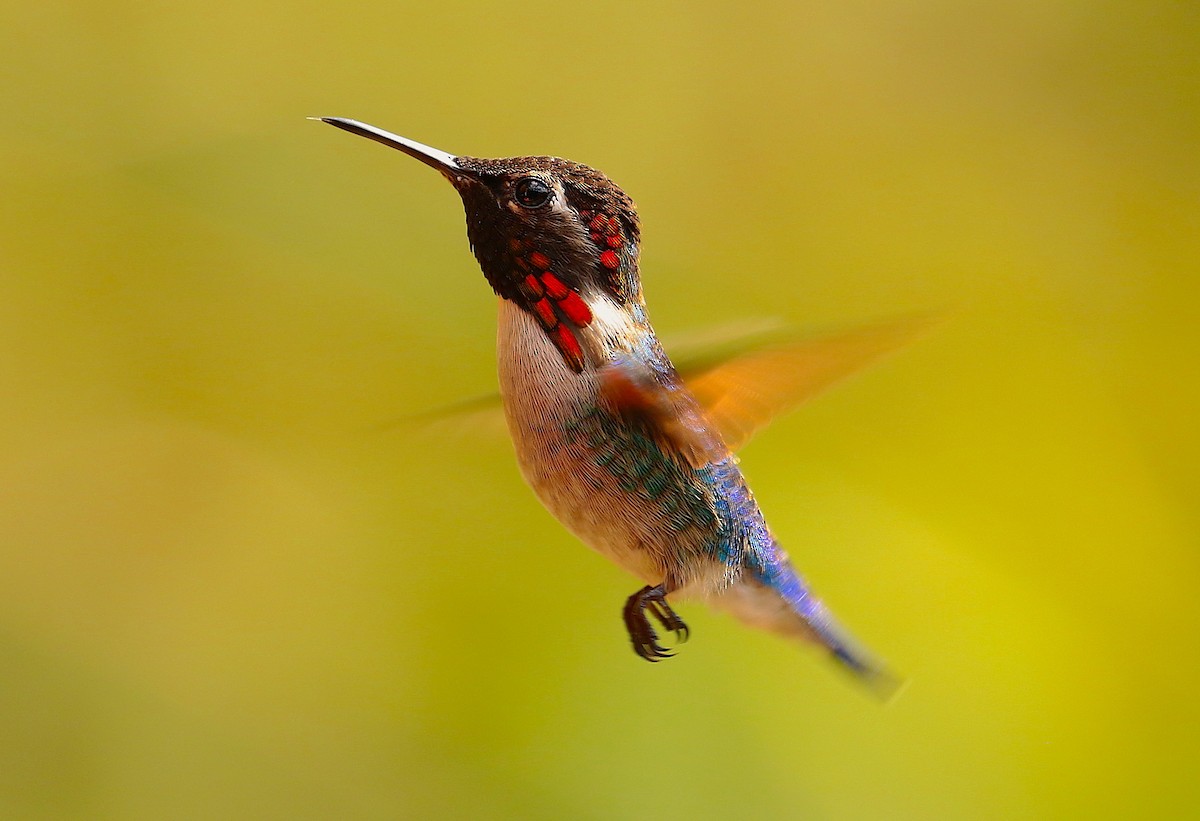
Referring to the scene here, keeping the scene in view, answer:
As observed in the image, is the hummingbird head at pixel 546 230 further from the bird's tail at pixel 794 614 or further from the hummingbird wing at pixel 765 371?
the bird's tail at pixel 794 614

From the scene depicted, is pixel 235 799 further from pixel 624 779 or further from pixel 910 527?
pixel 910 527

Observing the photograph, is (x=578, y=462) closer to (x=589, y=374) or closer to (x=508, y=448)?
(x=589, y=374)

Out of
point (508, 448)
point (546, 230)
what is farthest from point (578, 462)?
point (508, 448)

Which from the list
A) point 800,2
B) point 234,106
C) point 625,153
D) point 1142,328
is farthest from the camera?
point 1142,328

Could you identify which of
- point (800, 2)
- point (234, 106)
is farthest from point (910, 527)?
point (234, 106)

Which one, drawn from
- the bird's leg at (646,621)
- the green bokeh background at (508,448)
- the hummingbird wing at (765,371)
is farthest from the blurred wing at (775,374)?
the green bokeh background at (508,448)

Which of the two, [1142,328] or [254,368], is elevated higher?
[1142,328]
